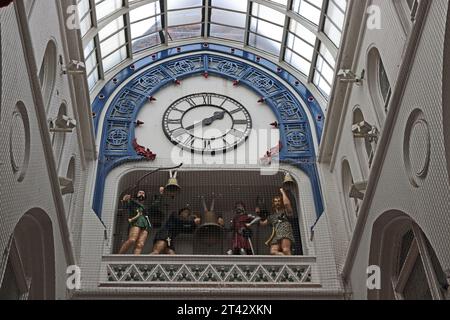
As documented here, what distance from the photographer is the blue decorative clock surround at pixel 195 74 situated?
43.2ft

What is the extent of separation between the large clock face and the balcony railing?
10.2 feet

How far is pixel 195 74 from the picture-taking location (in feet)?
50.5

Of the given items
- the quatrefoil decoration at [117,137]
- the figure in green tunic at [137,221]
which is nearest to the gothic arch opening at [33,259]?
the figure in green tunic at [137,221]

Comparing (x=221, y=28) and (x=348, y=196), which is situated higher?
(x=221, y=28)

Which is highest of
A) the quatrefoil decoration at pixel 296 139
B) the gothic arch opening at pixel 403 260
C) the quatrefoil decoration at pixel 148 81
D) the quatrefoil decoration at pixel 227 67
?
the quatrefoil decoration at pixel 227 67

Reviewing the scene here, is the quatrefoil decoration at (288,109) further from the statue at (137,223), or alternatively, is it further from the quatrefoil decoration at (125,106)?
the statue at (137,223)

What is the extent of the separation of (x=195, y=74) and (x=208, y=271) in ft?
19.7

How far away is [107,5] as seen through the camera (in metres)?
13.8

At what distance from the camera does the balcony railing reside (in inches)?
427

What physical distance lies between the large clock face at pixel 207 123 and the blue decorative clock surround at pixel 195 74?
73 centimetres

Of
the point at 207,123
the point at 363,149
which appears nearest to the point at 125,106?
the point at 207,123

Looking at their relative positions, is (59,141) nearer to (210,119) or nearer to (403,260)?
(210,119)
